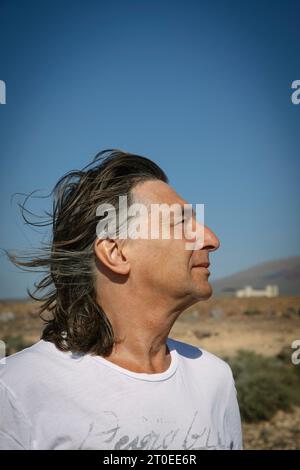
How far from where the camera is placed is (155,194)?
2.13 meters

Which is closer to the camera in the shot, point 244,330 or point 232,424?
point 232,424

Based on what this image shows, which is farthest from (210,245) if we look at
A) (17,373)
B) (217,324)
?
(217,324)

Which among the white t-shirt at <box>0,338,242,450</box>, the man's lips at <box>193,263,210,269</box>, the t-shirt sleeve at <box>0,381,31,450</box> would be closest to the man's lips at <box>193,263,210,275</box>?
the man's lips at <box>193,263,210,269</box>

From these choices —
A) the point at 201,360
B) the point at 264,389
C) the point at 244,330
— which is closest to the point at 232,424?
the point at 201,360

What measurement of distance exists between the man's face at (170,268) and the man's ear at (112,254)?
3 centimetres

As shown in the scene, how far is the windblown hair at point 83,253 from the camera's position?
204 centimetres

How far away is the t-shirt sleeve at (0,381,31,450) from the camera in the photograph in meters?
1.69

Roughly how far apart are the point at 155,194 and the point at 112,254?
0.91 feet

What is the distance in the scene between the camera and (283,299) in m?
36.4

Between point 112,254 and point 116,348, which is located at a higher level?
point 112,254

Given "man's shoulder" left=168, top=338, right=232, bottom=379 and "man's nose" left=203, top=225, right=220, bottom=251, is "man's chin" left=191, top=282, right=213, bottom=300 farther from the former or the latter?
"man's shoulder" left=168, top=338, right=232, bottom=379

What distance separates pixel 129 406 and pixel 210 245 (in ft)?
2.10

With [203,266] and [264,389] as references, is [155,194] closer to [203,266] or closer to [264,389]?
[203,266]

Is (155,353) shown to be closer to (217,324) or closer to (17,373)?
(17,373)
